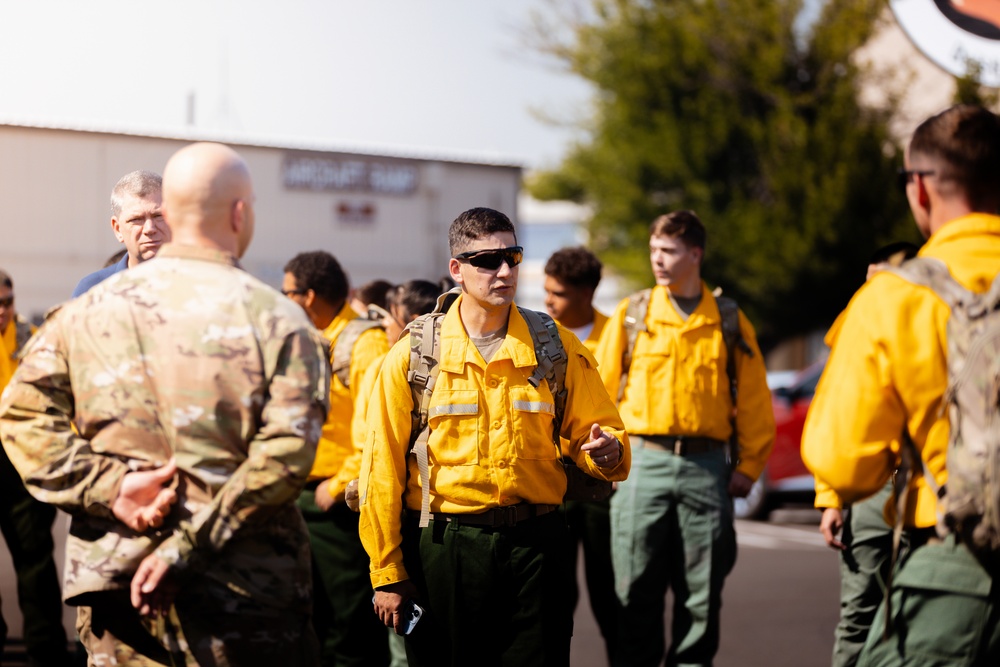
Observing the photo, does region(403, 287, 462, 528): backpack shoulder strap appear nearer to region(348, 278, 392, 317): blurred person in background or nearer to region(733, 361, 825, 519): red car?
region(348, 278, 392, 317): blurred person in background

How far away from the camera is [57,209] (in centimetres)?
1941

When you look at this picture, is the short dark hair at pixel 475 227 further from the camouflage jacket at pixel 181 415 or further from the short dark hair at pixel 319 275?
the short dark hair at pixel 319 275

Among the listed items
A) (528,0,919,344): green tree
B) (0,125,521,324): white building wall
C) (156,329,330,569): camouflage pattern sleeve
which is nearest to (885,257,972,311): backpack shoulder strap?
(156,329,330,569): camouflage pattern sleeve

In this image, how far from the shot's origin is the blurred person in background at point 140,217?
480 centimetres

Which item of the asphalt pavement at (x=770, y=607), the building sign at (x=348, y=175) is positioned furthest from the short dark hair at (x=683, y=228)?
the building sign at (x=348, y=175)

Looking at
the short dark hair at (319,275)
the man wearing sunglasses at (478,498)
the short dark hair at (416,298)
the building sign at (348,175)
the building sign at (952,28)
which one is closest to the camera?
the man wearing sunglasses at (478,498)

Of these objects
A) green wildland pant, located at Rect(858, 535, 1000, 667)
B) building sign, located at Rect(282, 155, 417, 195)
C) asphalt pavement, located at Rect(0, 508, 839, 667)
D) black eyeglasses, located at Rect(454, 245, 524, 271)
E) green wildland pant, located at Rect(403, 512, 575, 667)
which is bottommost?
asphalt pavement, located at Rect(0, 508, 839, 667)

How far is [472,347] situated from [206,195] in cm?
132

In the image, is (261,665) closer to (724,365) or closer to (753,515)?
(724,365)

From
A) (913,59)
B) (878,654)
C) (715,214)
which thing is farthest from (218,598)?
(913,59)

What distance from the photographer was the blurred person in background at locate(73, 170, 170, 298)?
15.8ft

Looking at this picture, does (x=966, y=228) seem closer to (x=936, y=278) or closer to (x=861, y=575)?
Result: (x=936, y=278)

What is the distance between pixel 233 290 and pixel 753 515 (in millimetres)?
11072

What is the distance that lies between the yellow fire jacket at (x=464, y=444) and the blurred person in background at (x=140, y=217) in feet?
3.74
